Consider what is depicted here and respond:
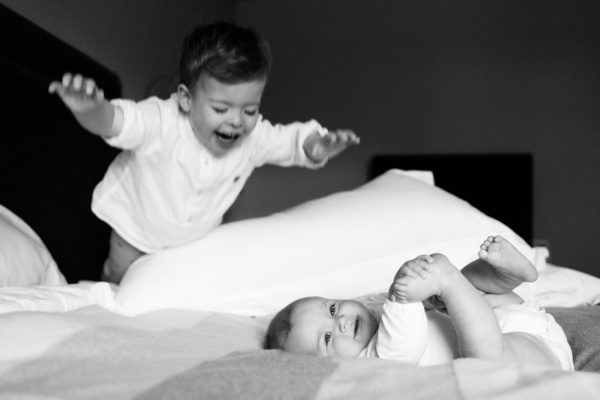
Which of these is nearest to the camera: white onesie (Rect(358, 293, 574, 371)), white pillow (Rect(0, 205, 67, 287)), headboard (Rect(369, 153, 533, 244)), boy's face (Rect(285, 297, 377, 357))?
white onesie (Rect(358, 293, 574, 371))

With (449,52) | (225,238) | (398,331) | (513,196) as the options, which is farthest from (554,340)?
(449,52)

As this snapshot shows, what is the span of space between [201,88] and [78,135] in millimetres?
643

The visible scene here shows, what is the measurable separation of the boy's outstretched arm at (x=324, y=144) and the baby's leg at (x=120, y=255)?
1.73 feet

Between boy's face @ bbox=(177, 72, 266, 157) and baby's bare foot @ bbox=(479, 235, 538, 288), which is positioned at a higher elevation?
boy's face @ bbox=(177, 72, 266, 157)

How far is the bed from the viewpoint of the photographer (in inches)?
27.0

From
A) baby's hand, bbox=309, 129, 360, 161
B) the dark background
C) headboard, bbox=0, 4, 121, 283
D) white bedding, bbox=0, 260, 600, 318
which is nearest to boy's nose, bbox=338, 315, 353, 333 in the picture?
white bedding, bbox=0, 260, 600, 318

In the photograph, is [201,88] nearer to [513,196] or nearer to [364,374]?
[364,374]

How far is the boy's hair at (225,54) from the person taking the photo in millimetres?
1374

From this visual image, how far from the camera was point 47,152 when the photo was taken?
169cm

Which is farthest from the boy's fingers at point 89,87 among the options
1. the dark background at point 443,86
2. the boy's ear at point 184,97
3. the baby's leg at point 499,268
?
the dark background at point 443,86

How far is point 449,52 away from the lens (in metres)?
3.62

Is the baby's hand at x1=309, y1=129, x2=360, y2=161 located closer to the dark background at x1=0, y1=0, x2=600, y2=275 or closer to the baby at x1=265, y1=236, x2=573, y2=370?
the baby at x1=265, y1=236, x2=573, y2=370

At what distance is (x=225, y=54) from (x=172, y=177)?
13.1 inches

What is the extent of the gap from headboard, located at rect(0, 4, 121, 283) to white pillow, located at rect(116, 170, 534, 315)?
0.40m
